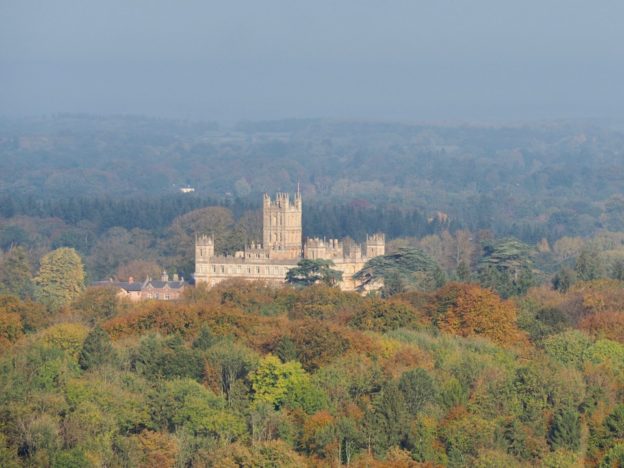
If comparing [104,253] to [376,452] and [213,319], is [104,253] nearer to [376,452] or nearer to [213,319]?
[213,319]

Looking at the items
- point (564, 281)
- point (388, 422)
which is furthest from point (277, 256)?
point (388, 422)

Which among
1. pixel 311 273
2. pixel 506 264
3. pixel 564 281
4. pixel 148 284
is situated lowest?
pixel 148 284

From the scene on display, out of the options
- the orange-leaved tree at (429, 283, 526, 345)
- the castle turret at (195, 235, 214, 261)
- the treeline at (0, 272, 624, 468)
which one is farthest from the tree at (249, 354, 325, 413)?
the castle turret at (195, 235, 214, 261)

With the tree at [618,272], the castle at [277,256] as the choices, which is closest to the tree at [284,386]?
the tree at [618,272]

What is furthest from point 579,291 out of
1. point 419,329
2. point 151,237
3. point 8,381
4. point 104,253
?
point 151,237

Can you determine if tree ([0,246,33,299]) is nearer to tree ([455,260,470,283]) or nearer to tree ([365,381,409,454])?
tree ([455,260,470,283])

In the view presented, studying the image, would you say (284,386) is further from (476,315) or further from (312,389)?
(476,315)
